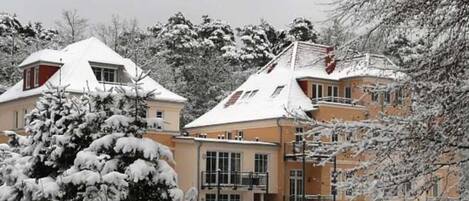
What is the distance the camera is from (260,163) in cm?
4103

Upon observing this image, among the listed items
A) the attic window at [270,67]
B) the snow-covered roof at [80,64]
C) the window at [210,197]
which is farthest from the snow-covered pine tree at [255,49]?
the window at [210,197]

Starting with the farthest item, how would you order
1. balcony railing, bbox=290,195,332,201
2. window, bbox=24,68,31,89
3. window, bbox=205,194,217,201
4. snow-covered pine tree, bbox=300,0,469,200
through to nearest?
balcony railing, bbox=290,195,332,201, window, bbox=205,194,217,201, window, bbox=24,68,31,89, snow-covered pine tree, bbox=300,0,469,200

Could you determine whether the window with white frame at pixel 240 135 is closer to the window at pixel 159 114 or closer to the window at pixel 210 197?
the window at pixel 210 197

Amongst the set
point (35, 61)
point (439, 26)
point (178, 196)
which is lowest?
point (178, 196)

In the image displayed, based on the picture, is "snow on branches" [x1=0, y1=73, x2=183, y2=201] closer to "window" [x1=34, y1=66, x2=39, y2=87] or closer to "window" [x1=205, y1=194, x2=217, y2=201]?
"window" [x1=34, y1=66, x2=39, y2=87]

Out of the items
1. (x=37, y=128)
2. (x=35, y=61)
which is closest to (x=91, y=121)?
(x=37, y=128)

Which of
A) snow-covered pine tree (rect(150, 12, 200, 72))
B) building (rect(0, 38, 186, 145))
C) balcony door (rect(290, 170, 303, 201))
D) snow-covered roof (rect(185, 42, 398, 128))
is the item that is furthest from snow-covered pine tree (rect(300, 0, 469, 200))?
snow-covered pine tree (rect(150, 12, 200, 72))

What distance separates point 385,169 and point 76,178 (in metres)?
6.10

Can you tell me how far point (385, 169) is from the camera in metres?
7.02

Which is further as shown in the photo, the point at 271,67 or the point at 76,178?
the point at 271,67

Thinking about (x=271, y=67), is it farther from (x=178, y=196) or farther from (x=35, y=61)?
(x=178, y=196)

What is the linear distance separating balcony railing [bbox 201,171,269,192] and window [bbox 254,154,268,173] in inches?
14.7

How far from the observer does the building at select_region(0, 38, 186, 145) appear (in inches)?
1490

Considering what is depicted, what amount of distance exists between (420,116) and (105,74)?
33.4m
